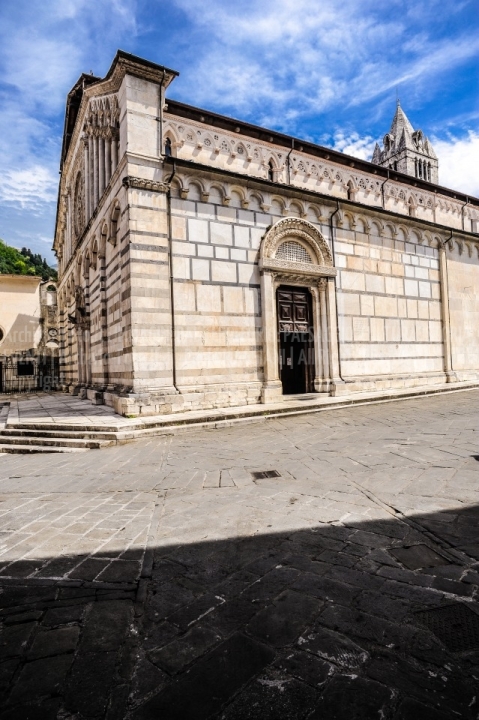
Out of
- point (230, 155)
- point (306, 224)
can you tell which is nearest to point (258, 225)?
point (306, 224)

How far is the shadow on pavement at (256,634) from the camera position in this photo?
1664 mm

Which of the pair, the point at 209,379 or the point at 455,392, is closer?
the point at 209,379

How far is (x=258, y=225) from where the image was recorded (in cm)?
1165

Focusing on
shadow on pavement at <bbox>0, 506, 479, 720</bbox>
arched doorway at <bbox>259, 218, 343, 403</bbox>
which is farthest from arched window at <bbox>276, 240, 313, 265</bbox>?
shadow on pavement at <bbox>0, 506, 479, 720</bbox>

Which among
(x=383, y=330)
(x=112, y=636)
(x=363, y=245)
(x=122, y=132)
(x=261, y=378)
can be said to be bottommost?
(x=112, y=636)

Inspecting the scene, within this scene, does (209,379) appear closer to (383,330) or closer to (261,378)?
(261,378)

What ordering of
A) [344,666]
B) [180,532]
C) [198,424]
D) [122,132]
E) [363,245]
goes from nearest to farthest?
[344,666] → [180,532] → [198,424] → [122,132] → [363,245]

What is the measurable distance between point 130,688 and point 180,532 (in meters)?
1.67

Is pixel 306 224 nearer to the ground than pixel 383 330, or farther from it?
farther from it

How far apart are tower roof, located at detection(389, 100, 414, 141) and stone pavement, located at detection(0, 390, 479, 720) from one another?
2395 inches

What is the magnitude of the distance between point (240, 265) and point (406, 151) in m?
51.9

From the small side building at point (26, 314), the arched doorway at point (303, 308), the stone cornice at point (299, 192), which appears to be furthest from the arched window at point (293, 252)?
the small side building at point (26, 314)

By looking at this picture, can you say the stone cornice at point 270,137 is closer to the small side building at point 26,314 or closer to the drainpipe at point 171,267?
the drainpipe at point 171,267

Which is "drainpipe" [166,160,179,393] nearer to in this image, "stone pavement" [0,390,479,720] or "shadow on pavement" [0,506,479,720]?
"stone pavement" [0,390,479,720]
